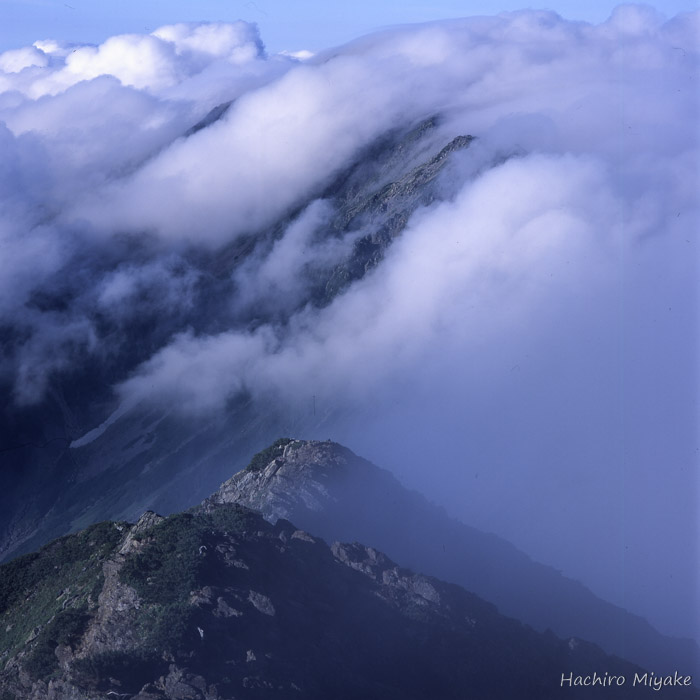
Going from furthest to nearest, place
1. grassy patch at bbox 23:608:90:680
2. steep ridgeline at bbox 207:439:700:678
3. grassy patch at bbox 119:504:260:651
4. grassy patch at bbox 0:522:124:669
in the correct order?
steep ridgeline at bbox 207:439:700:678 < grassy patch at bbox 0:522:124:669 < grassy patch at bbox 23:608:90:680 < grassy patch at bbox 119:504:260:651

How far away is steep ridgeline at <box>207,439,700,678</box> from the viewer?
5034 centimetres

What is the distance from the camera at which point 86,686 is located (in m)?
30.9

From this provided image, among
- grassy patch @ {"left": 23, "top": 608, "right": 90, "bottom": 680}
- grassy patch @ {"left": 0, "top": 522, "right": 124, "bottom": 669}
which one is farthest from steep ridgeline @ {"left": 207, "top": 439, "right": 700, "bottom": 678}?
grassy patch @ {"left": 23, "top": 608, "right": 90, "bottom": 680}

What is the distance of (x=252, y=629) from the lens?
33781mm

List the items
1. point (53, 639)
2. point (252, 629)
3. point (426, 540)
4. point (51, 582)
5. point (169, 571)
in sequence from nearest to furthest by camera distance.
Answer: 1. point (53, 639)
2. point (252, 629)
3. point (169, 571)
4. point (51, 582)
5. point (426, 540)

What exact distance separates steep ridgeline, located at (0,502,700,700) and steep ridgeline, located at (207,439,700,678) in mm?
8721

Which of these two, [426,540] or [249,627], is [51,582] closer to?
[249,627]

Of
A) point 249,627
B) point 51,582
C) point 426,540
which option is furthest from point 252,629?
point 426,540

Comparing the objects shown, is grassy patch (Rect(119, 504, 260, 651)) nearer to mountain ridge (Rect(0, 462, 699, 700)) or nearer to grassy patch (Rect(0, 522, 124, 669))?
mountain ridge (Rect(0, 462, 699, 700))

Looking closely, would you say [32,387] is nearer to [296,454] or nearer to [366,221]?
[366,221]

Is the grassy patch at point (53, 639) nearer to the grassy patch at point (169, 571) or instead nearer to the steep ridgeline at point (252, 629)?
the steep ridgeline at point (252, 629)

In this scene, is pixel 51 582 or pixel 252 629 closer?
pixel 252 629

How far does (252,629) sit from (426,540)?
24090 millimetres

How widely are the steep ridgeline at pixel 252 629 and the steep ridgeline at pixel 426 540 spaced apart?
8.72 m
